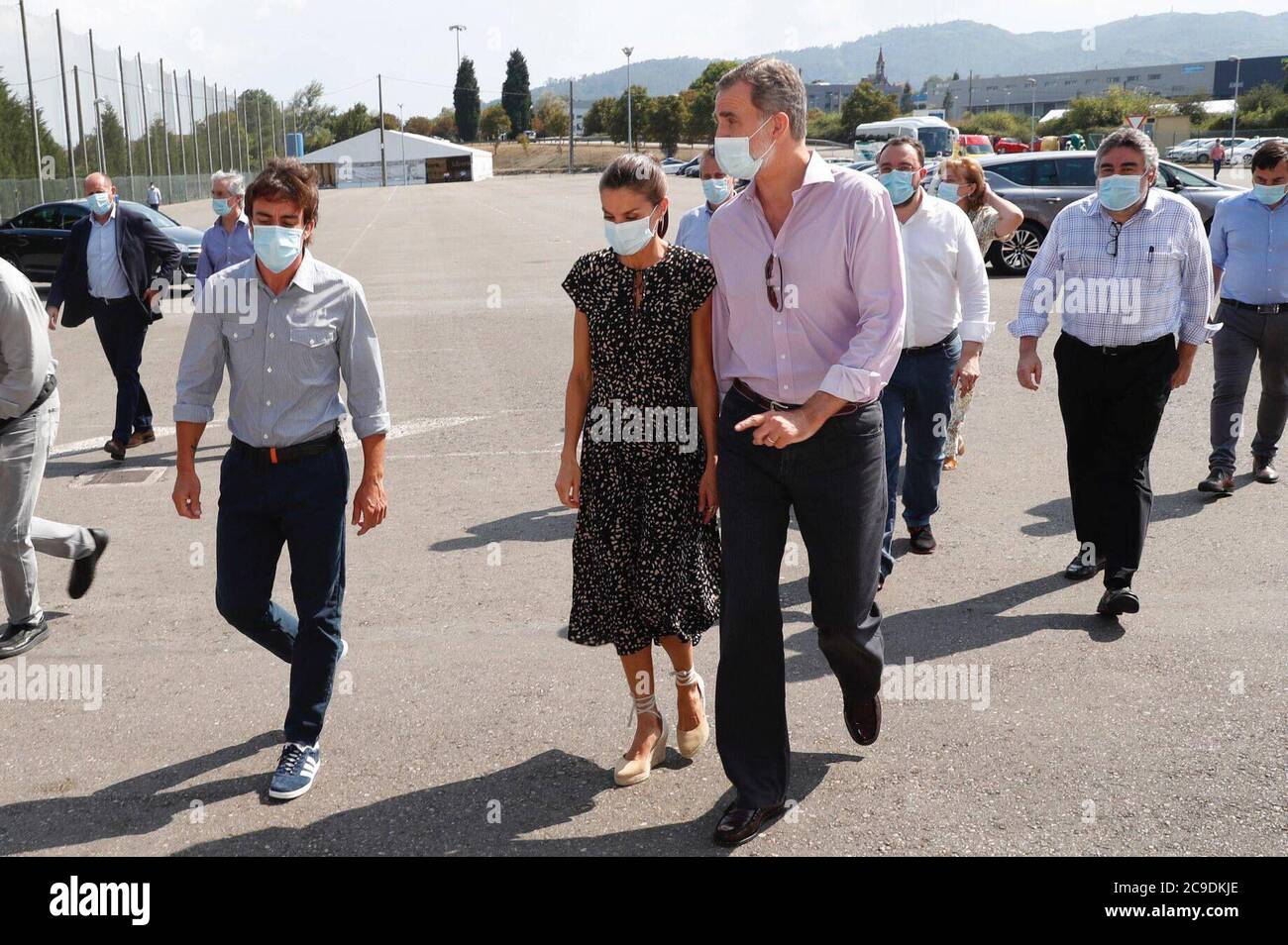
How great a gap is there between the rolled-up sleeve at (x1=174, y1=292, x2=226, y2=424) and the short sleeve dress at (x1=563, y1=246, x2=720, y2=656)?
1.17m

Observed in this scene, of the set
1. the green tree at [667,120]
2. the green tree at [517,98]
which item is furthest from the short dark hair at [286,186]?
the green tree at [517,98]

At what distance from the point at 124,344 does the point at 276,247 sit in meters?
5.56

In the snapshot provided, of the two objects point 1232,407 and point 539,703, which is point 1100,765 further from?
point 1232,407

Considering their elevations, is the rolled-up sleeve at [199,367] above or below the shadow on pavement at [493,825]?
above

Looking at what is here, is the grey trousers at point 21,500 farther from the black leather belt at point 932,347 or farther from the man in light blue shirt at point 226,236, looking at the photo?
the man in light blue shirt at point 226,236

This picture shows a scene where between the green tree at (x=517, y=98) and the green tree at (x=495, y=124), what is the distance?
5.38ft

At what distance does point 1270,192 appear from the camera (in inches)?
289

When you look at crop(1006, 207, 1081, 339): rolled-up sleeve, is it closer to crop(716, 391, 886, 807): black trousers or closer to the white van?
crop(716, 391, 886, 807): black trousers

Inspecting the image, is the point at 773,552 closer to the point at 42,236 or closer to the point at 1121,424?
the point at 1121,424

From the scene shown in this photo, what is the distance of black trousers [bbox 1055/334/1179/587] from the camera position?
5.34 metres

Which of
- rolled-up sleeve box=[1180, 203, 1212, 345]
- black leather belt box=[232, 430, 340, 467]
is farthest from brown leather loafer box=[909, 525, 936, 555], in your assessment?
black leather belt box=[232, 430, 340, 467]

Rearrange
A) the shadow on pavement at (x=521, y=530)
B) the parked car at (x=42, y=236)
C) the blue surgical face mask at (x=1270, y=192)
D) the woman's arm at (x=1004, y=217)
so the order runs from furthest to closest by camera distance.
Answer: the parked car at (x=42, y=236) → the woman's arm at (x=1004, y=217) → the blue surgical face mask at (x=1270, y=192) → the shadow on pavement at (x=521, y=530)

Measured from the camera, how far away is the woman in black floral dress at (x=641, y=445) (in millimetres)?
3750
